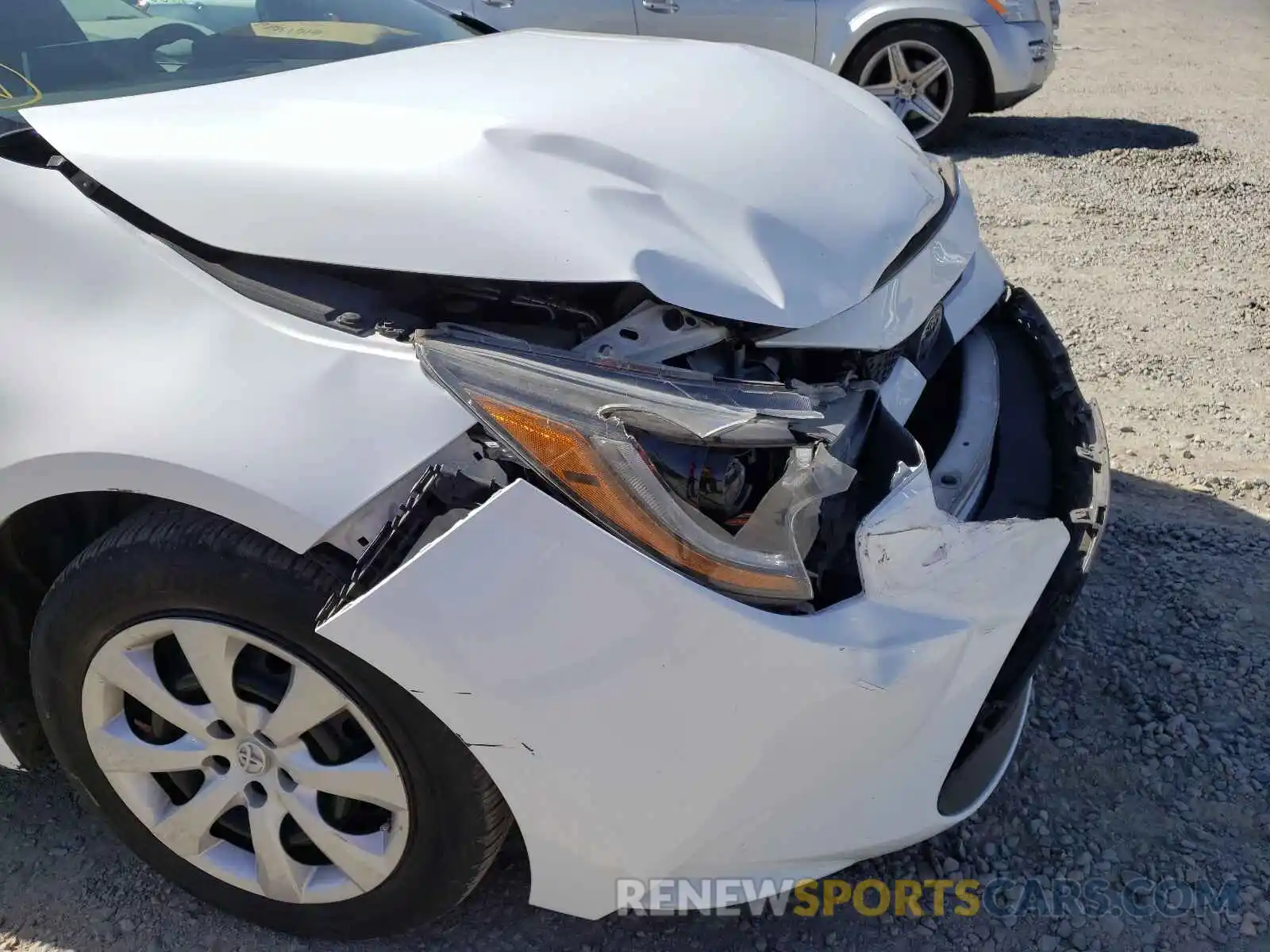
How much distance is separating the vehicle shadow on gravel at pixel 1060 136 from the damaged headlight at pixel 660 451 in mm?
6028

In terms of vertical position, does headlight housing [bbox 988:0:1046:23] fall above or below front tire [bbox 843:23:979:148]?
above

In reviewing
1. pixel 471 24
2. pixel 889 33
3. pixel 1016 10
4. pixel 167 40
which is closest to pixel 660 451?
pixel 167 40

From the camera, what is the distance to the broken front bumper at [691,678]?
1483mm

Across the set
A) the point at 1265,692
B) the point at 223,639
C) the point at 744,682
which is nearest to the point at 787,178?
the point at 744,682

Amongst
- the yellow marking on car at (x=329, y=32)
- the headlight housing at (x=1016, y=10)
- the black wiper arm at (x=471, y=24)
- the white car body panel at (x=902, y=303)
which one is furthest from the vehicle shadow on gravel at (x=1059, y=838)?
the headlight housing at (x=1016, y=10)

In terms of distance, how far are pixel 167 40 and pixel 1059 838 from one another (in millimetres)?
2568

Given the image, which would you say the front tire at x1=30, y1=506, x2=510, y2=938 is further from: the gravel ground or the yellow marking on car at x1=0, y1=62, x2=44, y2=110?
the yellow marking on car at x1=0, y1=62, x2=44, y2=110

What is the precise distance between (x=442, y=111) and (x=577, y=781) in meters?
1.15

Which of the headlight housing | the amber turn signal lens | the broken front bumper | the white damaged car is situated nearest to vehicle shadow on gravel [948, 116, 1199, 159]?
the headlight housing

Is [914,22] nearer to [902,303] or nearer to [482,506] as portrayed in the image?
[902,303]

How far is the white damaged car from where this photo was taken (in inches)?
59.7

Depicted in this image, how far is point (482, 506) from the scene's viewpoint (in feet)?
4.86

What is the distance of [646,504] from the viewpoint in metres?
1.51

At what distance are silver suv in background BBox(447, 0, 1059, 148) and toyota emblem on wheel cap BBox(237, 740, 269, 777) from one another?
18.4 feet
